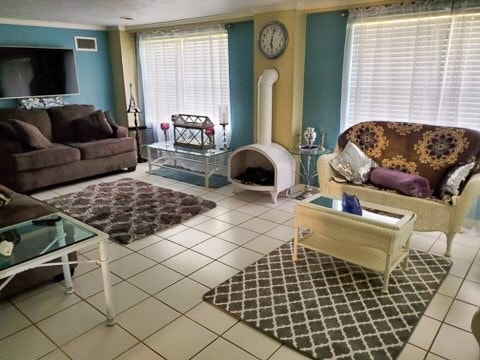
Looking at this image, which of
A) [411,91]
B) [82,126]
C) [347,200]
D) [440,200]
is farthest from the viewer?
[82,126]

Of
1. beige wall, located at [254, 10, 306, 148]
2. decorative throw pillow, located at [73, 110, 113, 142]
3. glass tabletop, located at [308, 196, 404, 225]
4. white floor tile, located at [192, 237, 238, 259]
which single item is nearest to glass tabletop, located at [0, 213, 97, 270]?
white floor tile, located at [192, 237, 238, 259]

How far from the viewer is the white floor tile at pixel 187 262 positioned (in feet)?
9.10

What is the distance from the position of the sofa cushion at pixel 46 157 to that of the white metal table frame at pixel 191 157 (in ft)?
3.56

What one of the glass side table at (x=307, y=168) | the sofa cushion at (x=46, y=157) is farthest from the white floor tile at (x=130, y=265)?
the sofa cushion at (x=46, y=157)

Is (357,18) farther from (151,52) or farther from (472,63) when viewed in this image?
(151,52)

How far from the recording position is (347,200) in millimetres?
2674

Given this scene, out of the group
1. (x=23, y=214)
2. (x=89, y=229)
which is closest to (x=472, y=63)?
(x=89, y=229)

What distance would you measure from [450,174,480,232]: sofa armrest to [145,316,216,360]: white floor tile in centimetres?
207

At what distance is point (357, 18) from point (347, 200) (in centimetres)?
216

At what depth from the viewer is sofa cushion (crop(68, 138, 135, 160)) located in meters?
4.86

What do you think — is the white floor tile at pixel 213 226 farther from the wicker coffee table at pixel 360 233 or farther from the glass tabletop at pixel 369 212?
the glass tabletop at pixel 369 212

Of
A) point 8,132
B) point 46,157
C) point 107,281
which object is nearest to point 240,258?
point 107,281

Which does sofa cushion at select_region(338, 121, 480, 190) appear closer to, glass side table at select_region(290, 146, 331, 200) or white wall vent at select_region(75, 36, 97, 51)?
glass side table at select_region(290, 146, 331, 200)

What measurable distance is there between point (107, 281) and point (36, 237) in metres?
0.48
